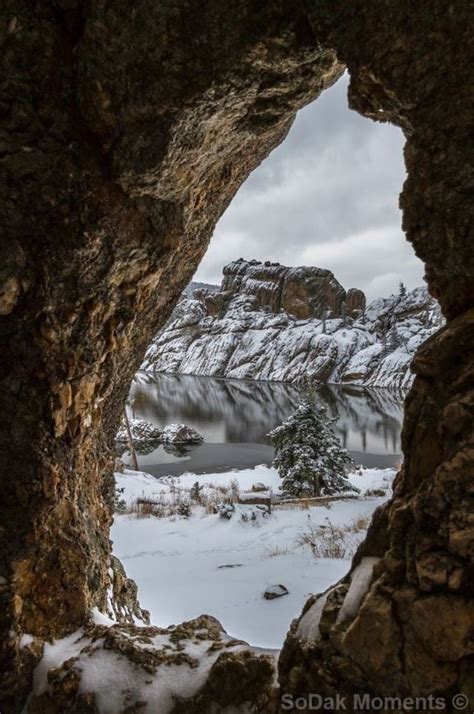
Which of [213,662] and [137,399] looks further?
[137,399]

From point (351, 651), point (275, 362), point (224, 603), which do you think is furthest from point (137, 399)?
point (351, 651)

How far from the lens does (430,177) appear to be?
6.29ft

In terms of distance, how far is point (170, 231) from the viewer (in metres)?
3.17

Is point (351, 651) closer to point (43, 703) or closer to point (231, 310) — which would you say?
point (43, 703)

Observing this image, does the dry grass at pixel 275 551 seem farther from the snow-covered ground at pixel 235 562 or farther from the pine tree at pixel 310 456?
the pine tree at pixel 310 456

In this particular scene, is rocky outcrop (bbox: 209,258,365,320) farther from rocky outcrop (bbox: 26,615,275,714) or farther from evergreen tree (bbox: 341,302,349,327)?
rocky outcrop (bbox: 26,615,275,714)

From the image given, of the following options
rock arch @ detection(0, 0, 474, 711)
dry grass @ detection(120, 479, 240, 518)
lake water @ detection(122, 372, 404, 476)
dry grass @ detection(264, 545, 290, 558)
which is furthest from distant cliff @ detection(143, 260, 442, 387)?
rock arch @ detection(0, 0, 474, 711)

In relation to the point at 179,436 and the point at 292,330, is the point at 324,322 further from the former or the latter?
the point at 179,436

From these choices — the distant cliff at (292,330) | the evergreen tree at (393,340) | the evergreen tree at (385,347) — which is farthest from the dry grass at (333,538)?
the evergreen tree at (393,340)

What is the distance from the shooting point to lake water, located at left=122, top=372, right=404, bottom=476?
23.9 m

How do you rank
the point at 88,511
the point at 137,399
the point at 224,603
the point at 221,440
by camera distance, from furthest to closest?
the point at 137,399 → the point at 221,440 → the point at 224,603 → the point at 88,511

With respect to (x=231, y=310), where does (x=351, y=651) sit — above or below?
below

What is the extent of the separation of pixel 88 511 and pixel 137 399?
4386 centimetres

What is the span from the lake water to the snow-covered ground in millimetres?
10434
